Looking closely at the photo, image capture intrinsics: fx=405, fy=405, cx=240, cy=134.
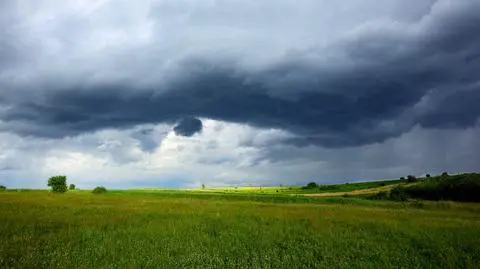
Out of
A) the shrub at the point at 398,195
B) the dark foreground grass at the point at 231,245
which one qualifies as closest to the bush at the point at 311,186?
the shrub at the point at 398,195

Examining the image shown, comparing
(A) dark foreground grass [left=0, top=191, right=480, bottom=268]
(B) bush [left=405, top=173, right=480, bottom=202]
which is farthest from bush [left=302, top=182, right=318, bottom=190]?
(A) dark foreground grass [left=0, top=191, right=480, bottom=268]

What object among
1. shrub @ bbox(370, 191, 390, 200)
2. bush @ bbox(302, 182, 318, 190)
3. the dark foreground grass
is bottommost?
the dark foreground grass

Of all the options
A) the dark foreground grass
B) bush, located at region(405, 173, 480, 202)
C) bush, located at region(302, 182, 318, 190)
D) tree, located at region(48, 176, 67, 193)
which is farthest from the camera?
bush, located at region(302, 182, 318, 190)

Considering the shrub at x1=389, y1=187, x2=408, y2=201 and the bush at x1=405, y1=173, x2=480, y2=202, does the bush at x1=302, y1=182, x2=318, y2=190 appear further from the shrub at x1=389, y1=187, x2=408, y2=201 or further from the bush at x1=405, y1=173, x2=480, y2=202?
the bush at x1=405, y1=173, x2=480, y2=202

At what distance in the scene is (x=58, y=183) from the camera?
8662 centimetres

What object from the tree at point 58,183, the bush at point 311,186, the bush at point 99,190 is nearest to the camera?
the tree at point 58,183

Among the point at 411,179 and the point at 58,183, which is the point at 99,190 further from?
the point at 411,179

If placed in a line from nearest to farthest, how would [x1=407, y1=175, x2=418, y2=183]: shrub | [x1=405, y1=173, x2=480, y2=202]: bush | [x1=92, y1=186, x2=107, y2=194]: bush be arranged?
[x1=405, y1=173, x2=480, y2=202]: bush, [x1=407, y1=175, x2=418, y2=183]: shrub, [x1=92, y1=186, x2=107, y2=194]: bush

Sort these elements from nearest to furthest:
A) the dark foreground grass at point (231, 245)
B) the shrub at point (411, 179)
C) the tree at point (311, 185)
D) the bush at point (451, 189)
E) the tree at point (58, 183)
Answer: the dark foreground grass at point (231, 245) → the bush at point (451, 189) → the shrub at point (411, 179) → the tree at point (58, 183) → the tree at point (311, 185)

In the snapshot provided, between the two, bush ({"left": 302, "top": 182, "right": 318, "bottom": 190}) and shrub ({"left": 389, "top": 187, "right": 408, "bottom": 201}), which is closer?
shrub ({"left": 389, "top": 187, "right": 408, "bottom": 201})

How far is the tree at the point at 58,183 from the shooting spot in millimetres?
86119

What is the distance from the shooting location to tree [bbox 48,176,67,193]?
8612 cm

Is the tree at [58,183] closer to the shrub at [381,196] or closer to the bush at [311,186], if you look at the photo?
the bush at [311,186]

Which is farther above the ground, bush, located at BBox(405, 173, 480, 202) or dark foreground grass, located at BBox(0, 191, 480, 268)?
bush, located at BBox(405, 173, 480, 202)
